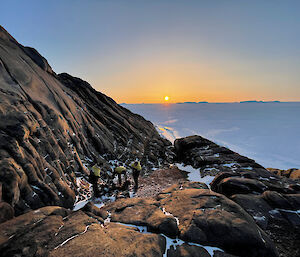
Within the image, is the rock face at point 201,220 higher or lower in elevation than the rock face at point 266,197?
higher

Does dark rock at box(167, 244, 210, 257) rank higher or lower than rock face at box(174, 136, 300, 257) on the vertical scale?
higher

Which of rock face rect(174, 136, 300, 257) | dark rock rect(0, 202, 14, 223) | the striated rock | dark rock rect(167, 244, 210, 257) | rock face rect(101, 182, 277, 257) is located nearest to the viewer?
the striated rock

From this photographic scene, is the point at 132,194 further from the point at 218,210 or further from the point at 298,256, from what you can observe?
the point at 298,256

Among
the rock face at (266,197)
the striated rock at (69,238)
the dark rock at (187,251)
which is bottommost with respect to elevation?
the rock face at (266,197)

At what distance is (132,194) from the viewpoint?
1300 cm

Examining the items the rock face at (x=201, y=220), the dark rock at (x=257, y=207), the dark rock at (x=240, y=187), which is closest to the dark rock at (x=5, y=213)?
the rock face at (x=201, y=220)

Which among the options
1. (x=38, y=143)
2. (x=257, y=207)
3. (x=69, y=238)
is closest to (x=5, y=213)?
(x=69, y=238)

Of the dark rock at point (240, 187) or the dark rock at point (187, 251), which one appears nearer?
the dark rock at point (187, 251)

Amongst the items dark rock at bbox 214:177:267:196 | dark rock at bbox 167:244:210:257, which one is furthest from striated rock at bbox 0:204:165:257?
dark rock at bbox 214:177:267:196

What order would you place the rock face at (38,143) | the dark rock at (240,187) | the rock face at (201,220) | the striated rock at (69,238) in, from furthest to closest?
the dark rock at (240,187) → the rock face at (38,143) → the rock face at (201,220) → the striated rock at (69,238)

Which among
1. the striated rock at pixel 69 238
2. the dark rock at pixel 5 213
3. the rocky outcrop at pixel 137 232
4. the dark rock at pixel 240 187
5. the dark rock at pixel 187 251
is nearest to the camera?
the striated rock at pixel 69 238

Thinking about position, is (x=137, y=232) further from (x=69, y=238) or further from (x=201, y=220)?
(x=201, y=220)

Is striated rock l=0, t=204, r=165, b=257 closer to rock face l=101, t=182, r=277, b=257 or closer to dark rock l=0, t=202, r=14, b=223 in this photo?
dark rock l=0, t=202, r=14, b=223

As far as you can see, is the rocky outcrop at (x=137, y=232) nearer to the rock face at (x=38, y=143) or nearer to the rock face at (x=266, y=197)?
the rock face at (x=266, y=197)
